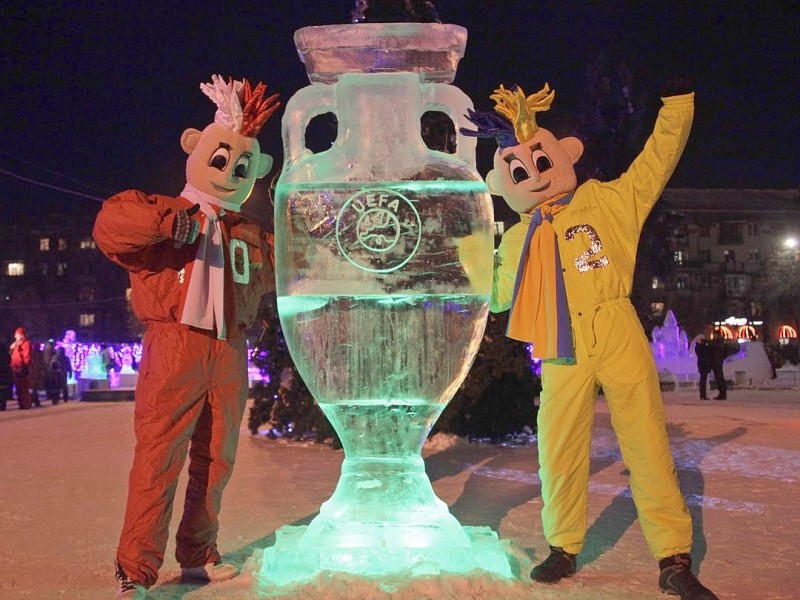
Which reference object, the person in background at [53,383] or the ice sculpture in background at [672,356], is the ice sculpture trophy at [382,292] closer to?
the person in background at [53,383]

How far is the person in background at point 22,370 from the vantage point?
14.9 metres

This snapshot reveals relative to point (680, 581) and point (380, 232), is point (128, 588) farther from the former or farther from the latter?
point (680, 581)

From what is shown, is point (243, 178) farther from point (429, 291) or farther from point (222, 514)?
point (222, 514)

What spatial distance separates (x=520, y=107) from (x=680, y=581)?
→ 2055mm

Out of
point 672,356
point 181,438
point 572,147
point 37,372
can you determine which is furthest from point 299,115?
point 672,356

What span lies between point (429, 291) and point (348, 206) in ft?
1.59

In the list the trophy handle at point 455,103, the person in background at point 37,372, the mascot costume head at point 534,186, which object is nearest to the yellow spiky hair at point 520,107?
the mascot costume head at point 534,186

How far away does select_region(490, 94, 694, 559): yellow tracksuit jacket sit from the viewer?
3439 millimetres

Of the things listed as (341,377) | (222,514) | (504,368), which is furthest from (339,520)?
(504,368)

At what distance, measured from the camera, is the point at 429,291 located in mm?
3506

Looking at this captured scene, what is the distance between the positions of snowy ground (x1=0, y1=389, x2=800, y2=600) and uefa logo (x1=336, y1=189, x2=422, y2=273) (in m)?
1.26

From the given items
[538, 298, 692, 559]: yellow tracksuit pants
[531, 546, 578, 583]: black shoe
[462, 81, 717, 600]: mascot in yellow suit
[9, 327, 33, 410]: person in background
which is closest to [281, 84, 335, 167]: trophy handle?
[462, 81, 717, 600]: mascot in yellow suit

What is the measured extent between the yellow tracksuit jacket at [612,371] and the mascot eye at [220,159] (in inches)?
57.3

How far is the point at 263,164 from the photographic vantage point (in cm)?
389
